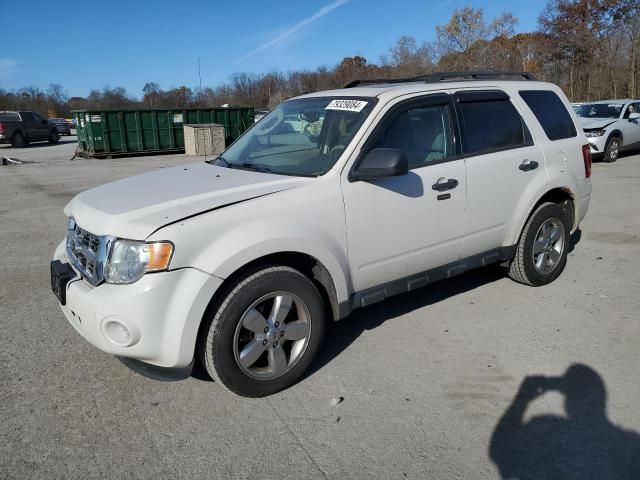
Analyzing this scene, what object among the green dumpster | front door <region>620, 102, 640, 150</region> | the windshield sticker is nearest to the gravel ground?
the windshield sticker

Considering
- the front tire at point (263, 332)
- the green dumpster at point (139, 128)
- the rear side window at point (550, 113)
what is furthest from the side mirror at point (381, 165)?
the green dumpster at point (139, 128)

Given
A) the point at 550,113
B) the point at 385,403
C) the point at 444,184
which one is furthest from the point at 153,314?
the point at 550,113

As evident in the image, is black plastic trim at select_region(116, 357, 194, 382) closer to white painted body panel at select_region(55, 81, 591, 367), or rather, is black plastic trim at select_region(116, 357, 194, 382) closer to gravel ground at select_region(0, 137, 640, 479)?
white painted body panel at select_region(55, 81, 591, 367)

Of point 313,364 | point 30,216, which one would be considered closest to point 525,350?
point 313,364

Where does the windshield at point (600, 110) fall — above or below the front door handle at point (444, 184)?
above

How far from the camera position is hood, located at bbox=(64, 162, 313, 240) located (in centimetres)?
277

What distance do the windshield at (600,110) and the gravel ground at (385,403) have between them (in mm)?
12198

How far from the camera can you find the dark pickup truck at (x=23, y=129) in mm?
27297

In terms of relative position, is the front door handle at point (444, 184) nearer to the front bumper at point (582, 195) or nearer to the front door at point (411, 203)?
the front door at point (411, 203)

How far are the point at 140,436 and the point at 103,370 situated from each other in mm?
845

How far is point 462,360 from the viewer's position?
3.49 m

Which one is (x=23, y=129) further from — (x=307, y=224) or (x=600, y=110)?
(x=307, y=224)

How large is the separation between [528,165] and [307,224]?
2.31m

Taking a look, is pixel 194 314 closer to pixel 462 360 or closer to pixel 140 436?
pixel 140 436
